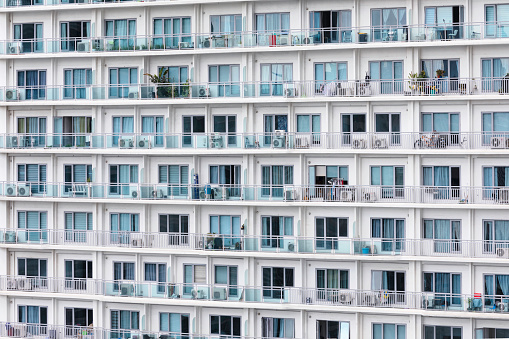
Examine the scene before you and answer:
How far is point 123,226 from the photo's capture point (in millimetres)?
43281

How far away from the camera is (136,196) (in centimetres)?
4244

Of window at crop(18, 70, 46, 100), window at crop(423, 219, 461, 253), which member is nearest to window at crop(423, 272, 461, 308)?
window at crop(423, 219, 461, 253)

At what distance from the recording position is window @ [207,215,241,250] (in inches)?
1639

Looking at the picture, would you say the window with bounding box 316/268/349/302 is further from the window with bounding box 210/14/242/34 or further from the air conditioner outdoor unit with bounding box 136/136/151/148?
the window with bounding box 210/14/242/34

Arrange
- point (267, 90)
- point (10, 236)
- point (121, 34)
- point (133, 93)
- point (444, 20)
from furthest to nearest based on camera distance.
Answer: point (10, 236), point (121, 34), point (133, 93), point (267, 90), point (444, 20)

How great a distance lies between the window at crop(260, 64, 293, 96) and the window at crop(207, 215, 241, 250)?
620 centimetres

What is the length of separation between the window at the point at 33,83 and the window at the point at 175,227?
8642 millimetres

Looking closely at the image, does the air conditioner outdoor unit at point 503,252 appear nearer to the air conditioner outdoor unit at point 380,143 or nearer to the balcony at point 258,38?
the air conditioner outdoor unit at point 380,143

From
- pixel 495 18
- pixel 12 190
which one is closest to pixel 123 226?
pixel 12 190

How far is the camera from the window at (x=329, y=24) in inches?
1608

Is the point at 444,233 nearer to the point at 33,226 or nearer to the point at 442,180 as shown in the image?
the point at 442,180

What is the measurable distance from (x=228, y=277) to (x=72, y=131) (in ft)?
34.8

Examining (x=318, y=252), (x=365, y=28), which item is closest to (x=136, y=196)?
(x=318, y=252)

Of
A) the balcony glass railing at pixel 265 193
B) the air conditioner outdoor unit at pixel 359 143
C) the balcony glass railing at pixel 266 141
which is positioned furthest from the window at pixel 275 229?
the air conditioner outdoor unit at pixel 359 143
